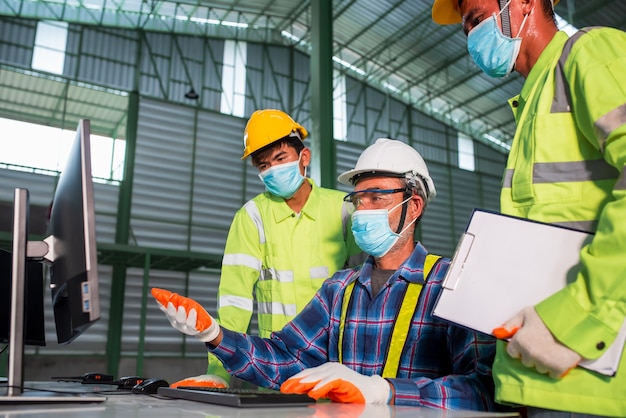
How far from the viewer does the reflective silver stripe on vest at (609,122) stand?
1338mm

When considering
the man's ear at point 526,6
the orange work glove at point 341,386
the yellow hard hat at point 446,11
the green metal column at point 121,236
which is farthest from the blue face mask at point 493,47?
the green metal column at point 121,236

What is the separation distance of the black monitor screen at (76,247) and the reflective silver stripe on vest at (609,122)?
4.45 ft

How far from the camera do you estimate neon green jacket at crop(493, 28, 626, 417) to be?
125 centimetres

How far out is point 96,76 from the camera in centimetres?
1461

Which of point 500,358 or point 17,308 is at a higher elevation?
point 17,308

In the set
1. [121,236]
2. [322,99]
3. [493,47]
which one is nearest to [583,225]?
[493,47]

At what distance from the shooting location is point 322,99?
7441 millimetres

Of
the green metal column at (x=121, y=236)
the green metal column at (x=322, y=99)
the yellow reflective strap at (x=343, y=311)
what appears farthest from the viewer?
the green metal column at (x=121, y=236)

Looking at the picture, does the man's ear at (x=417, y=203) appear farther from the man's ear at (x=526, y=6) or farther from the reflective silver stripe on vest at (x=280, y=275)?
the reflective silver stripe on vest at (x=280, y=275)

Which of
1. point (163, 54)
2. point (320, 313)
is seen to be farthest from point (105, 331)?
point (320, 313)

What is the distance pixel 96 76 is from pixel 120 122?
1.38 metres

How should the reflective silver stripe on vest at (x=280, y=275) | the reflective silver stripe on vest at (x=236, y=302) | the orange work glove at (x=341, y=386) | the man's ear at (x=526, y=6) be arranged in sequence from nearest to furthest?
the orange work glove at (x=341, y=386) < the man's ear at (x=526, y=6) < the reflective silver stripe on vest at (x=236, y=302) < the reflective silver stripe on vest at (x=280, y=275)

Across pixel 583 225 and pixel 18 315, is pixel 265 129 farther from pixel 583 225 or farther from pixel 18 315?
pixel 583 225

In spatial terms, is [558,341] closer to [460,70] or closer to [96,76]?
[96,76]
